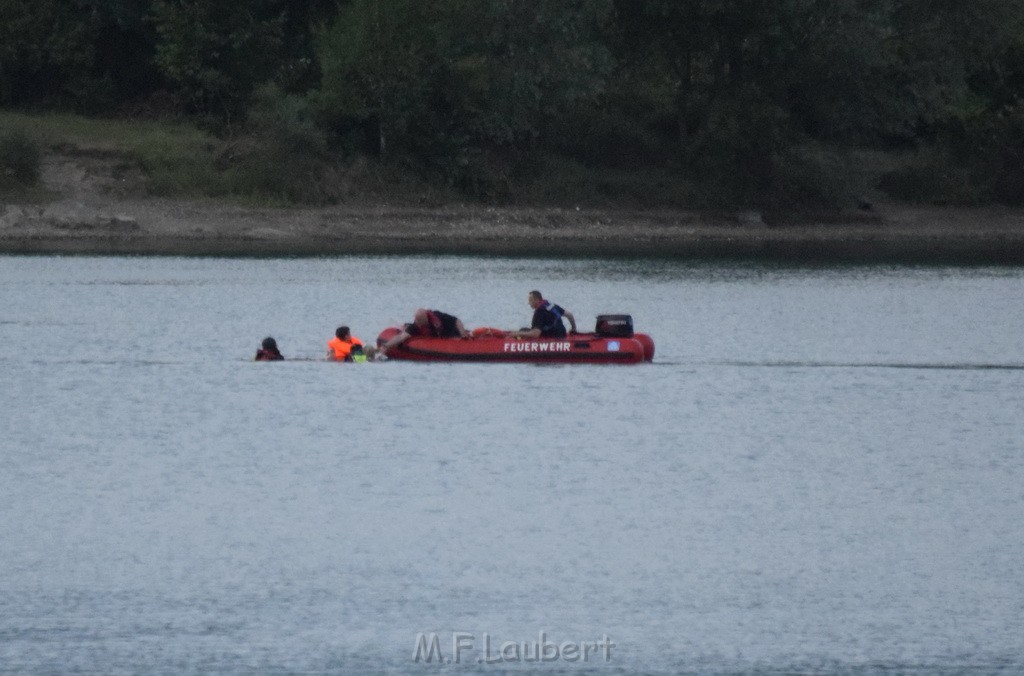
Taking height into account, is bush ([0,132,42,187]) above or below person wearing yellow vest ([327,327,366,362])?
above

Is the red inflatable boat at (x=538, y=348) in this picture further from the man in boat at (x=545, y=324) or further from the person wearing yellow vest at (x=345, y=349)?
the person wearing yellow vest at (x=345, y=349)

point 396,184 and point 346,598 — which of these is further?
point 396,184

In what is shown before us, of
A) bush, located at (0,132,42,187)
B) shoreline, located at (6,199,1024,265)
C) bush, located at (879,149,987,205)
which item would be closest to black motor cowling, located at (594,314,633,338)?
shoreline, located at (6,199,1024,265)

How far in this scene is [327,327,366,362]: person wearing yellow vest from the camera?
32.9 m

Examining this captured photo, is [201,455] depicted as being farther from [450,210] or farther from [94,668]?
[450,210]

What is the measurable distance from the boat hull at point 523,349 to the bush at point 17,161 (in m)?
30.7

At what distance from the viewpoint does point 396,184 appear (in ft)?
214

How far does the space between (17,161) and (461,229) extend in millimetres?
13858

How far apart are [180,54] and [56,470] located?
136 feet

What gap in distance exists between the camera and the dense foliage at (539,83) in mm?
64312

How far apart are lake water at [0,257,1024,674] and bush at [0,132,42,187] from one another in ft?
59.1

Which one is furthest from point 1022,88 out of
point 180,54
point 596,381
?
point 596,381

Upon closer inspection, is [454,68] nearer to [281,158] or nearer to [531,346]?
[281,158]

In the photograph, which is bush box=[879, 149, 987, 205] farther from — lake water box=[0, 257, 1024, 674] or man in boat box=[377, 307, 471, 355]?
man in boat box=[377, 307, 471, 355]
